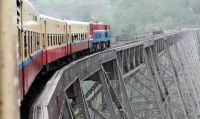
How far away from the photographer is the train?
6.69 meters

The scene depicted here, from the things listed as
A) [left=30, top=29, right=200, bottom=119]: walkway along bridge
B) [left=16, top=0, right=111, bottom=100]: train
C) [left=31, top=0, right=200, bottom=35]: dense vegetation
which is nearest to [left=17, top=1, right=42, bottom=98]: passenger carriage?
[left=16, top=0, right=111, bottom=100]: train

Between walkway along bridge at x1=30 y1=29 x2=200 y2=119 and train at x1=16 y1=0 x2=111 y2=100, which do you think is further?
walkway along bridge at x1=30 y1=29 x2=200 y2=119

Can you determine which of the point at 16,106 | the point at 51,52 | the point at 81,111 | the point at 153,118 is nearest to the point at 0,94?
the point at 16,106

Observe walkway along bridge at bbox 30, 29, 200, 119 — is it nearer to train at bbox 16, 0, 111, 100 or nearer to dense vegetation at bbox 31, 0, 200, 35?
train at bbox 16, 0, 111, 100

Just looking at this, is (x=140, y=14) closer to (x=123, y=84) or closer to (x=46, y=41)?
(x=123, y=84)

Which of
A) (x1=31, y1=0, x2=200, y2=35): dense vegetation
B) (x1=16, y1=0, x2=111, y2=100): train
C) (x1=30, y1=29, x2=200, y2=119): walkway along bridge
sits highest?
(x1=31, y1=0, x2=200, y2=35): dense vegetation

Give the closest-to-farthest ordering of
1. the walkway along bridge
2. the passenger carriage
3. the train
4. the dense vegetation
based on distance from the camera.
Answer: the passenger carriage → the train → the walkway along bridge → the dense vegetation

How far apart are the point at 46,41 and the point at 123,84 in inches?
268

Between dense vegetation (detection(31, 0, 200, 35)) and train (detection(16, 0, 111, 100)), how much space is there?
118888 mm

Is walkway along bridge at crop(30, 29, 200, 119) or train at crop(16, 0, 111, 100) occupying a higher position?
train at crop(16, 0, 111, 100)

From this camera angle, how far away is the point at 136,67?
29047mm

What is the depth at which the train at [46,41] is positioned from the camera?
22.0ft

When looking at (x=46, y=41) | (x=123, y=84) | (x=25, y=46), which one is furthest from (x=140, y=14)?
(x=25, y=46)

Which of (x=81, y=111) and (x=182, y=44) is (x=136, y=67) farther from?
(x=182, y=44)
